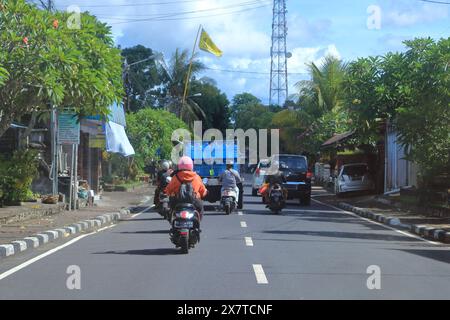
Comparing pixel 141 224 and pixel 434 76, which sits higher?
pixel 434 76

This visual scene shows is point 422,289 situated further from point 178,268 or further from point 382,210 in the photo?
point 382,210

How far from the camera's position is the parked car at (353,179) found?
32000 millimetres

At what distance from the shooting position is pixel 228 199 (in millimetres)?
22016

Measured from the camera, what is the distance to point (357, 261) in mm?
11688

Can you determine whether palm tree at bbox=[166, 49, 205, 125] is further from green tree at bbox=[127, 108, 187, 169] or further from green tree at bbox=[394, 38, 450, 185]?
green tree at bbox=[394, 38, 450, 185]

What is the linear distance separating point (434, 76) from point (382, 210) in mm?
6124

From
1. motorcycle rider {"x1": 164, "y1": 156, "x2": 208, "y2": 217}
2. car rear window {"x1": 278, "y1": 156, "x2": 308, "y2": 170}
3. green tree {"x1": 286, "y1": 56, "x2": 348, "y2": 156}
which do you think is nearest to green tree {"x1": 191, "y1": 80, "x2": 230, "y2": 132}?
green tree {"x1": 286, "y1": 56, "x2": 348, "y2": 156}

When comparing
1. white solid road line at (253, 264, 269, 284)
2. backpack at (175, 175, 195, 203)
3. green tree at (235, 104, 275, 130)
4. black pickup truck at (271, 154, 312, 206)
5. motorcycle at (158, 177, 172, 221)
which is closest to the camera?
white solid road line at (253, 264, 269, 284)

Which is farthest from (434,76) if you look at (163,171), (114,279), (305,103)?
(305,103)

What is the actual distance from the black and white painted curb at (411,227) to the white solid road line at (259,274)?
659 cm

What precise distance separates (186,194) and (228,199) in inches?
375

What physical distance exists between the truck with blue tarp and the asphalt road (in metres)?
7.19

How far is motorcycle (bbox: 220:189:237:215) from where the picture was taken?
72.0 ft

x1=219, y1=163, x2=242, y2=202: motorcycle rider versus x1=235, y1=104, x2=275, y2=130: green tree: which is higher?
x1=235, y1=104, x2=275, y2=130: green tree
